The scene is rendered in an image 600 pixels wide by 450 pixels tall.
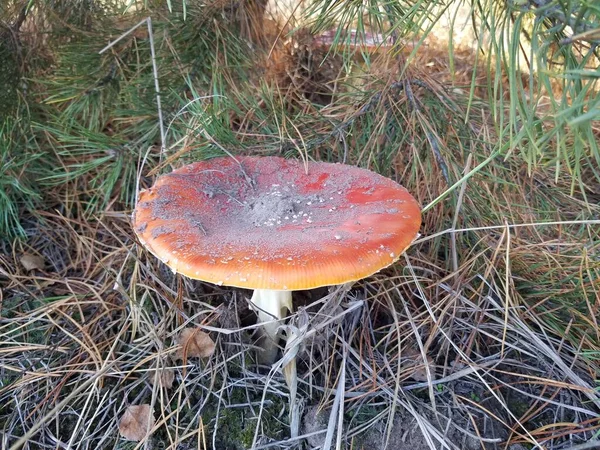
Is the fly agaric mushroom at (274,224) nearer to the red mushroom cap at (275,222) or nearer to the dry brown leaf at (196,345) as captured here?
the red mushroom cap at (275,222)

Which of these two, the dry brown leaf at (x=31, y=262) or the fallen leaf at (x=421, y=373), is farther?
the dry brown leaf at (x=31, y=262)

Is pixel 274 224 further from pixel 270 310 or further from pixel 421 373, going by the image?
pixel 421 373

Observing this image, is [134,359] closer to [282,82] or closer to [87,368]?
[87,368]

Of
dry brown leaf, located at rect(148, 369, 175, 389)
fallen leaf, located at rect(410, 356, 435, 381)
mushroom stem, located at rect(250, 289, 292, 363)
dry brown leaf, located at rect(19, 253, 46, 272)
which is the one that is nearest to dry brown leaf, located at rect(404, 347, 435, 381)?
fallen leaf, located at rect(410, 356, 435, 381)

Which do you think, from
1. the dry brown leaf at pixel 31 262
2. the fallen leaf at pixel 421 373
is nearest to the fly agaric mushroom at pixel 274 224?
the fallen leaf at pixel 421 373

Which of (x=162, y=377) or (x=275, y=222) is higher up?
(x=275, y=222)

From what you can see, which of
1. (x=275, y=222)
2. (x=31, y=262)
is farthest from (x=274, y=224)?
(x=31, y=262)

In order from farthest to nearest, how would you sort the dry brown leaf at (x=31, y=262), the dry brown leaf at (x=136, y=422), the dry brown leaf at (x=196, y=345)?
the dry brown leaf at (x=31, y=262)
the dry brown leaf at (x=196, y=345)
the dry brown leaf at (x=136, y=422)

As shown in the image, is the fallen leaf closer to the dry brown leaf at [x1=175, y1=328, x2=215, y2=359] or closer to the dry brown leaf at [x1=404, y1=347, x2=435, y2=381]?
the dry brown leaf at [x1=404, y1=347, x2=435, y2=381]
